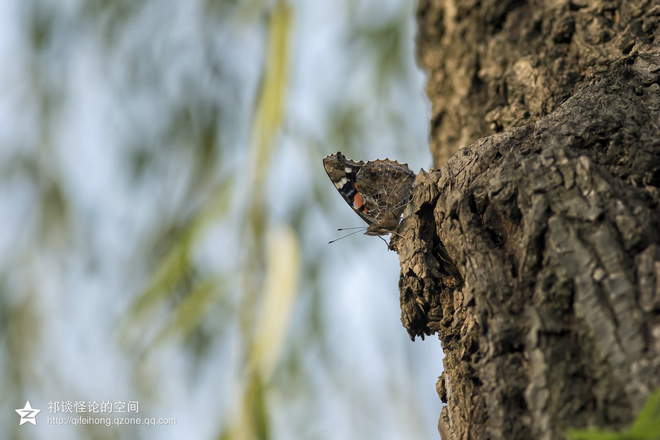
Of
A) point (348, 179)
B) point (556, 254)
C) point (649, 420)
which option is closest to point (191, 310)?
point (348, 179)

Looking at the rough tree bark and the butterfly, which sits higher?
the butterfly

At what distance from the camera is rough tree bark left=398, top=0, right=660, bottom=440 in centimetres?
78

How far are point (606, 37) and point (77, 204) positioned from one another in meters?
1.67

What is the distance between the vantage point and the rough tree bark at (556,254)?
782 mm

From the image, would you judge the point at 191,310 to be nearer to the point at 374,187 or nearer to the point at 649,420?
the point at 374,187

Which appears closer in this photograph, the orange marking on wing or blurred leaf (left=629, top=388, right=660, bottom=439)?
blurred leaf (left=629, top=388, right=660, bottom=439)

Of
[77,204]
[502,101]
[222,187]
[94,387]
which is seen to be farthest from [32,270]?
[502,101]

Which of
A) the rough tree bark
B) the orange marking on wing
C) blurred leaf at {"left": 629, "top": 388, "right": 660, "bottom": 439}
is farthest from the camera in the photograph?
the orange marking on wing

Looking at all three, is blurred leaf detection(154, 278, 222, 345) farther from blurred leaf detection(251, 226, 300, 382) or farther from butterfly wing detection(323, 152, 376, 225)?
butterfly wing detection(323, 152, 376, 225)

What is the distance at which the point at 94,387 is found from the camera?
4.74 ft

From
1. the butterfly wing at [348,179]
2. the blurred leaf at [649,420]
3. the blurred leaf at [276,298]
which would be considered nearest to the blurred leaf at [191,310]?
the blurred leaf at [276,298]

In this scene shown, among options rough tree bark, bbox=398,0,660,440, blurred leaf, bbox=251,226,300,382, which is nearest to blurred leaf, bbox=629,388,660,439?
rough tree bark, bbox=398,0,660,440

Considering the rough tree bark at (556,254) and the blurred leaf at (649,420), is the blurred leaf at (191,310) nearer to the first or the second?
the rough tree bark at (556,254)

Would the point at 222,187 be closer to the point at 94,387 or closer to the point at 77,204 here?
the point at 77,204
